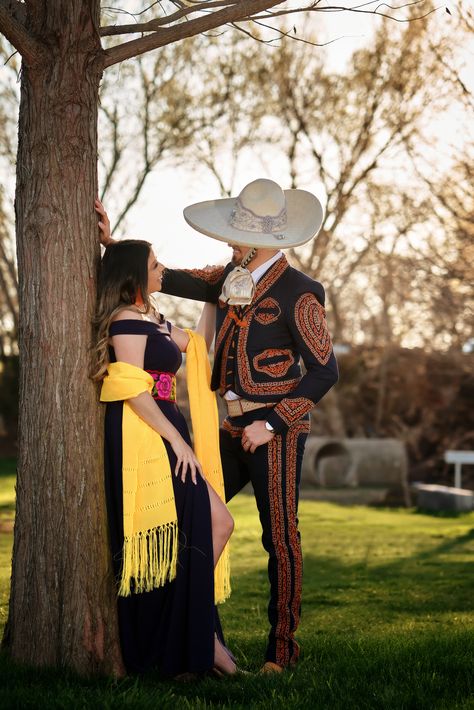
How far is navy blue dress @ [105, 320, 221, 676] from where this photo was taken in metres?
3.94

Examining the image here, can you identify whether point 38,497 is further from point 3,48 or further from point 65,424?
point 3,48

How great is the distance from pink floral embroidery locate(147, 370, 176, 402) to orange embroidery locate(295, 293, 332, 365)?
57cm

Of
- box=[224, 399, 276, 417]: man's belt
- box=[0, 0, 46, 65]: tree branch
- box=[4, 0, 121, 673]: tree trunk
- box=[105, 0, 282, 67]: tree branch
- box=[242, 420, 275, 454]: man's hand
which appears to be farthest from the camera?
box=[224, 399, 276, 417]: man's belt

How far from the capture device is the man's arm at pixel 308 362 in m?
4.14

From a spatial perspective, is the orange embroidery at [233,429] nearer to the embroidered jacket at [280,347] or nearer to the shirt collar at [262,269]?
the embroidered jacket at [280,347]

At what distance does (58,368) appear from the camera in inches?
155

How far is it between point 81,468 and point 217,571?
29.8 inches

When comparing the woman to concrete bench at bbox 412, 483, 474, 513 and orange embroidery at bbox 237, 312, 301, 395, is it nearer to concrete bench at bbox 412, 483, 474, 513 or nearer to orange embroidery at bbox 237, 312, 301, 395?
orange embroidery at bbox 237, 312, 301, 395

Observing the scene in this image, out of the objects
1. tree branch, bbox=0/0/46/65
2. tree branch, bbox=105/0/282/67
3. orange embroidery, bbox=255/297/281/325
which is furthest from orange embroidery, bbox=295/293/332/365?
tree branch, bbox=0/0/46/65

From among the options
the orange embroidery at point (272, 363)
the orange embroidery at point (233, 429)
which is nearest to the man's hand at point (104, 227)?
the orange embroidery at point (272, 363)

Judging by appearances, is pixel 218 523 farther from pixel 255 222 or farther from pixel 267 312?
pixel 255 222

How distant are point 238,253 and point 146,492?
112 cm

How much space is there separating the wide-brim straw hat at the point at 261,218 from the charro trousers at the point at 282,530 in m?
0.73

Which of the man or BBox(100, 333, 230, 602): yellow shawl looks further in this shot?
the man
